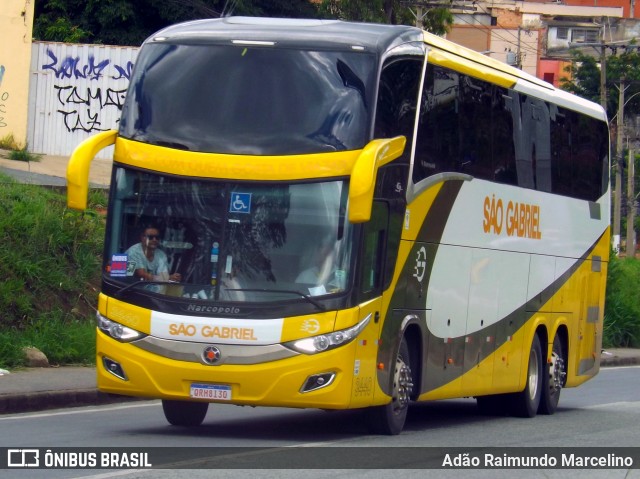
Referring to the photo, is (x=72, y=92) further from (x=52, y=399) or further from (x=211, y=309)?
(x=211, y=309)

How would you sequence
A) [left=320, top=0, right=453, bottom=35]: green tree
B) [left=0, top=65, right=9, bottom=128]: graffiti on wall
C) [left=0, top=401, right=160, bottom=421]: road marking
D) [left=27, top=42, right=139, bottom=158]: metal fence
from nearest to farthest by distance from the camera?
[left=0, top=401, right=160, bottom=421]: road marking
[left=0, top=65, right=9, bottom=128]: graffiti on wall
[left=27, top=42, right=139, bottom=158]: metal fence
[left=320, top=0, right=453, bottom=35]: green tree

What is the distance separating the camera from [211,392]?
11.0 meters

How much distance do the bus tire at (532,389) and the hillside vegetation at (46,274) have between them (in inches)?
235

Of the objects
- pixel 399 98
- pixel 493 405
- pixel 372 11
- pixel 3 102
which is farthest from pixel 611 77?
pixel 399 98

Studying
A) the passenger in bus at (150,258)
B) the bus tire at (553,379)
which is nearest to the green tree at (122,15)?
the bus tire at (553,379)

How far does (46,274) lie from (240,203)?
8.35 metres

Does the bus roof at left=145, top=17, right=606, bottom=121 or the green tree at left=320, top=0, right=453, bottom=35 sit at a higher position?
the green tree at left=320, top=0, right=453, bottom=35

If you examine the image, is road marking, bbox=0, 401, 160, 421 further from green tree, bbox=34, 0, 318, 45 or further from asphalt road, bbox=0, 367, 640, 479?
green tree, bbox=34, 0, 318, 45

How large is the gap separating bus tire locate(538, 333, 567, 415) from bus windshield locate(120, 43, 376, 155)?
719cm

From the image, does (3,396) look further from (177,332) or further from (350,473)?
(350,473)

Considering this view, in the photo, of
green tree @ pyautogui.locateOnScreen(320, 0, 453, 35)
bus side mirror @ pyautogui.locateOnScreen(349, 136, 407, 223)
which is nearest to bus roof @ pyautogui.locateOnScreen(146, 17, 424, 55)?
bus side mirror @ pyautogui.locateOnScreen(349, 136, 407, 223)

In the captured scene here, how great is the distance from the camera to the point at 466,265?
14086 millimetres

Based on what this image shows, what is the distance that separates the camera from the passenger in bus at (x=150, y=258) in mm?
11305

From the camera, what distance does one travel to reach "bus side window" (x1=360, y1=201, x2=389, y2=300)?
11.3m
